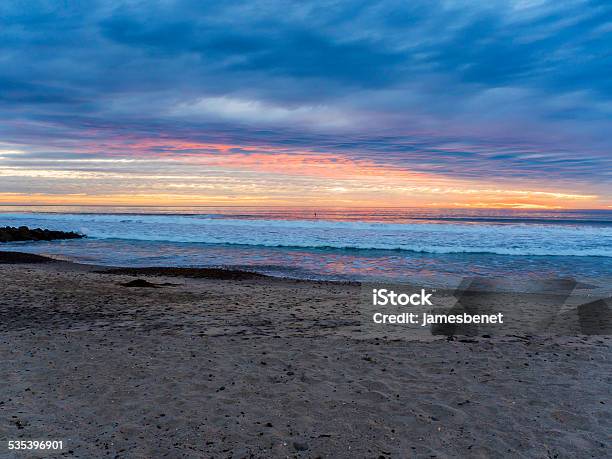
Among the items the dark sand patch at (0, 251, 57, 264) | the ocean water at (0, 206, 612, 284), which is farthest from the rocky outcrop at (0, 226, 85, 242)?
the dark sand patch at (0, 251, 57, 264)

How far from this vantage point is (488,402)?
5.79m

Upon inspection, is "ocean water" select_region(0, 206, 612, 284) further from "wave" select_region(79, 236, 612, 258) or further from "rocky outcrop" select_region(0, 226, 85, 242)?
"rocky outcrop" select_region(0, 226, 85, 242)

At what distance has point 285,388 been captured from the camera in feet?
20.3

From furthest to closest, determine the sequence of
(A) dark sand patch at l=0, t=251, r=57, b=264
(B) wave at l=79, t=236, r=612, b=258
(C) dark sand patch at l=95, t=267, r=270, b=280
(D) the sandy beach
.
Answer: (B) wave at l=79, t=236, r=612, b=258, (A) dark sand patch at l=0, t=251, r=57, b=264, (C) dark sand patch at l=95, t=267, r=270, b=280, (D) the sandy beach

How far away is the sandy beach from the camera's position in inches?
188

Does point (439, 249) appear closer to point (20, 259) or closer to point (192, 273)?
point (192, 273)

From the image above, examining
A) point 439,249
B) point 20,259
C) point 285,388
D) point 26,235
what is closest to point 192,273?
point 20,259

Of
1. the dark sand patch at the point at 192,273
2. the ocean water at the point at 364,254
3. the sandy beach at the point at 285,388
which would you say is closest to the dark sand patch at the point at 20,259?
the ocean water at the point at 364,254

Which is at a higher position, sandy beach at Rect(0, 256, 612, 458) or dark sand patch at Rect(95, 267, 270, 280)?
dark sand patch at Rect(95, 267, 270, 280)

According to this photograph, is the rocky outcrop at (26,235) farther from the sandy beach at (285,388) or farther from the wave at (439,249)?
the sandy beach at (285,388)

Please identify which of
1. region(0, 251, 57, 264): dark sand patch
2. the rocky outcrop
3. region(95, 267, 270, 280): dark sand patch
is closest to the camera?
region(95, 267, 270, 280): dark sand patch

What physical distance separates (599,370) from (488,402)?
258 cm

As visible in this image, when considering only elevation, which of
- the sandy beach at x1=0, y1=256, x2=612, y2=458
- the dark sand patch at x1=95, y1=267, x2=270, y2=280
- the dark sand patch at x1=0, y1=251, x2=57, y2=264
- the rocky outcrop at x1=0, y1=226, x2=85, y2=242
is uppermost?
the rocky outcrop at x1=0, y1=226, x2=85, y2=242

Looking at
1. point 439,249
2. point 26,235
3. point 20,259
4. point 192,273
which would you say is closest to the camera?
point 192,273
